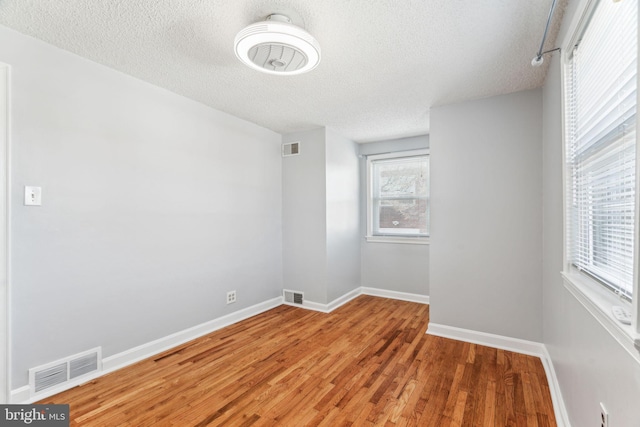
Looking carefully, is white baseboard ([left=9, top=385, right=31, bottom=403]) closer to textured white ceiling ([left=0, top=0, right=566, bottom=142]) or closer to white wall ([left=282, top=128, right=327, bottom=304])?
textured white ceiling ([left=0, top=0, right=566, bottom=142])

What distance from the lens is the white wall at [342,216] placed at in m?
3.99

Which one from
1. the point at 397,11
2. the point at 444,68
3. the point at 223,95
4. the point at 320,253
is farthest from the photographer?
the point at 320,253

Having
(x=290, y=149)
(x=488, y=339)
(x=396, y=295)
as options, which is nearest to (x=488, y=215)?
(x=488, y=339)

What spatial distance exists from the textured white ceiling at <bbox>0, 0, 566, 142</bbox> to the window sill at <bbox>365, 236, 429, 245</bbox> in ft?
6.55

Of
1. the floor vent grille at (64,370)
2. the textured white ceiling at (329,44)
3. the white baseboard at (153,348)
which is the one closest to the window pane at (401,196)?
the textured white ceiling at (329,44)

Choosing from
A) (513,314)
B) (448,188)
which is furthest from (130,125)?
(513,314)

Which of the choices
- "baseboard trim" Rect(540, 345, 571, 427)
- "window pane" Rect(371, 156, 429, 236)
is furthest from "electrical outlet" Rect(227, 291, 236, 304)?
"baseboard trim" Rect(540, 345, 571, 427)

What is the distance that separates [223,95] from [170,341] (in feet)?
7.94

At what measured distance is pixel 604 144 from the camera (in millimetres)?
1229

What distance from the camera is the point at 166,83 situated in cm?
266

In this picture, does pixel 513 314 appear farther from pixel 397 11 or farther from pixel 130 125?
pixel 130 125

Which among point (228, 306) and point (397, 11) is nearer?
point (397, 11)

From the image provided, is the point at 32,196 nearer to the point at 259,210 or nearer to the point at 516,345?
the point at 259,210


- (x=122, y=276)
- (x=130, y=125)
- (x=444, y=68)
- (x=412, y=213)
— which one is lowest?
(x=122, y=276)
